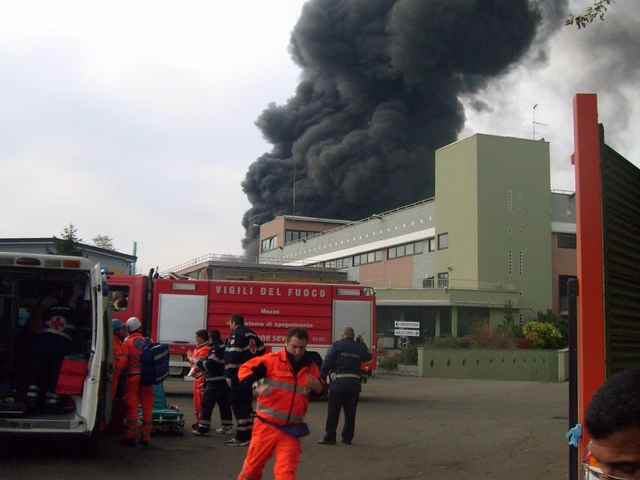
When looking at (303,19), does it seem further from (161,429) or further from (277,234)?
(161,429)

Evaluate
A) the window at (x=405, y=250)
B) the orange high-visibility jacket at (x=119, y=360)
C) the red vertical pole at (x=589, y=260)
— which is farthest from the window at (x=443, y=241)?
the red vertical pole at (x=589, y=260)

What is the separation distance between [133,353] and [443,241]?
31090 mm

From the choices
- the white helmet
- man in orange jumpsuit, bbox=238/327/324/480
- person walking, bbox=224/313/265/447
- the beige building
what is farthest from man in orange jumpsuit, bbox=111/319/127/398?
the beige building

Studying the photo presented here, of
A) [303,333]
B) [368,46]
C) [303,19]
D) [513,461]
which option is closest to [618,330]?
[303,333]

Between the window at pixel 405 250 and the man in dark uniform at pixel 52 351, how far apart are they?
33.6 metres

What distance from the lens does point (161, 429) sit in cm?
985

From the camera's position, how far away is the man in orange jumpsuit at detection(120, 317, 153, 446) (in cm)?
862

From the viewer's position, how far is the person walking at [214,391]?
985 cm

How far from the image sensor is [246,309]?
51.0 ft

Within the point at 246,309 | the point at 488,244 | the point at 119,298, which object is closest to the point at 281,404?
the point at 119,298

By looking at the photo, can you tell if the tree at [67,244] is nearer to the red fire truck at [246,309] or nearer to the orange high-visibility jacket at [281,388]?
the red fire truck at [246,309]

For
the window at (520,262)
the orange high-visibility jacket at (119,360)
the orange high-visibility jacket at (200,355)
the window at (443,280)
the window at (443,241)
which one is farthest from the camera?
the window at (443,241)

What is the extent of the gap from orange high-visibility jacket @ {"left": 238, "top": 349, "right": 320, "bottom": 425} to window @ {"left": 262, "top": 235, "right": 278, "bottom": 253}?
182ft

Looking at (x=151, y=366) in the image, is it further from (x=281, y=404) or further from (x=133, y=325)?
(x=281, y=404)
